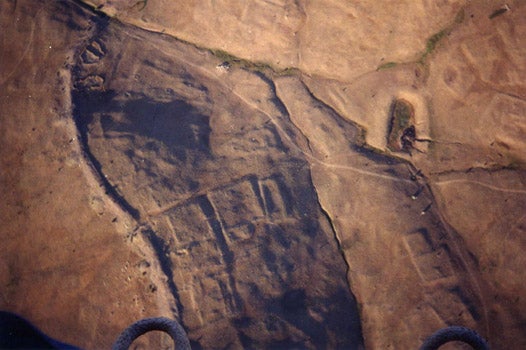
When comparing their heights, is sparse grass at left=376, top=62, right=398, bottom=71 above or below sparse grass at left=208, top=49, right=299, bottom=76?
below

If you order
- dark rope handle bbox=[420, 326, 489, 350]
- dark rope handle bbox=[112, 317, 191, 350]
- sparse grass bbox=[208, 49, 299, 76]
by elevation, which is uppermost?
sparse grass bbox=[208, 49, 299, 76]

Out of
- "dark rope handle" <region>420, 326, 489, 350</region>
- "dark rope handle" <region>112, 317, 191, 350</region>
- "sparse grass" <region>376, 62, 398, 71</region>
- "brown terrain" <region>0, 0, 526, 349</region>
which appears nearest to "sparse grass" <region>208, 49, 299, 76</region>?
"brown terrain" <region>0, 0, 526, 349</region>

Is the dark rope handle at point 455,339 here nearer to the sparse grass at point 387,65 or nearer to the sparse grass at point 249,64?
the sparse grass at point 387,65

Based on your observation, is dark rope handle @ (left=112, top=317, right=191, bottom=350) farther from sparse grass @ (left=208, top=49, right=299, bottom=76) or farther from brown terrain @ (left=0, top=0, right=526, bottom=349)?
sparse grass @ (left=208, top=49, right=299, bottom=76)

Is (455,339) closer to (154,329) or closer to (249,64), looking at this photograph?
(154,329)

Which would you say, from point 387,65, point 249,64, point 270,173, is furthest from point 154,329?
point 387,65

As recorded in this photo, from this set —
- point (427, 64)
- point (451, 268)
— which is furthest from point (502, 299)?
point (427, 64)

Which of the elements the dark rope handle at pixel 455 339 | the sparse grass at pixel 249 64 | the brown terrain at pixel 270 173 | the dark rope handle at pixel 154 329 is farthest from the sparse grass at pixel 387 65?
the dark rope handle at pixel 154 329
